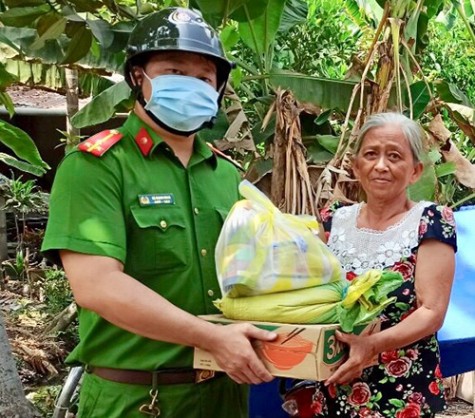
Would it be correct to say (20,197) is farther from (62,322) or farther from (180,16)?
(180,16)

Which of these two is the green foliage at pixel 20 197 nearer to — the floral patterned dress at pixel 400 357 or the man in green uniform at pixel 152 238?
the man in green uniform at pixel 152 238

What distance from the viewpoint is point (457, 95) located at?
13.1ft

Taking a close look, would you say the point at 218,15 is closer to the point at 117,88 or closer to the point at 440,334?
the point at 117,88

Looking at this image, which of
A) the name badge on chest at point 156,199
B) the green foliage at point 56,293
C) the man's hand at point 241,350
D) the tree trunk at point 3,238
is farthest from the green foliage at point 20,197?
the man's hand at point 241,350

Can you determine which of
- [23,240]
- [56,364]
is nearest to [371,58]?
[56,364]

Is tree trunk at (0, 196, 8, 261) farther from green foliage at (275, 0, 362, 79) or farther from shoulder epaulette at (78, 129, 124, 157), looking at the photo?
shoulder epaulette at (78, 129, 124, 157)

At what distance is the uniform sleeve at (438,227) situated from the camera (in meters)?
1.75

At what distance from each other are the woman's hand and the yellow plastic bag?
0.43ft

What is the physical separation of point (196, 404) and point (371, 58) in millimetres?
2086

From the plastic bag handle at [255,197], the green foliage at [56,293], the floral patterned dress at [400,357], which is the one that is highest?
the plastic bag handle at [255,197]

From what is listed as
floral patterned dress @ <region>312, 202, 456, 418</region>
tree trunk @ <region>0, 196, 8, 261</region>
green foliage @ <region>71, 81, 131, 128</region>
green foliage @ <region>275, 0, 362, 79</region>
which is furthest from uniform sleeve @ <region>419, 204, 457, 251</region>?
tree trunk @ <region>0, 196, 8, 261</region>

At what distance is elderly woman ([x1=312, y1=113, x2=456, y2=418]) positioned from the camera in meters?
1.73

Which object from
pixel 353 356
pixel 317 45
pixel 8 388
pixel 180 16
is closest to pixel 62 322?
pixel 8 388

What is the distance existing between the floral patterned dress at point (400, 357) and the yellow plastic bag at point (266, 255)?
0.91 ft
